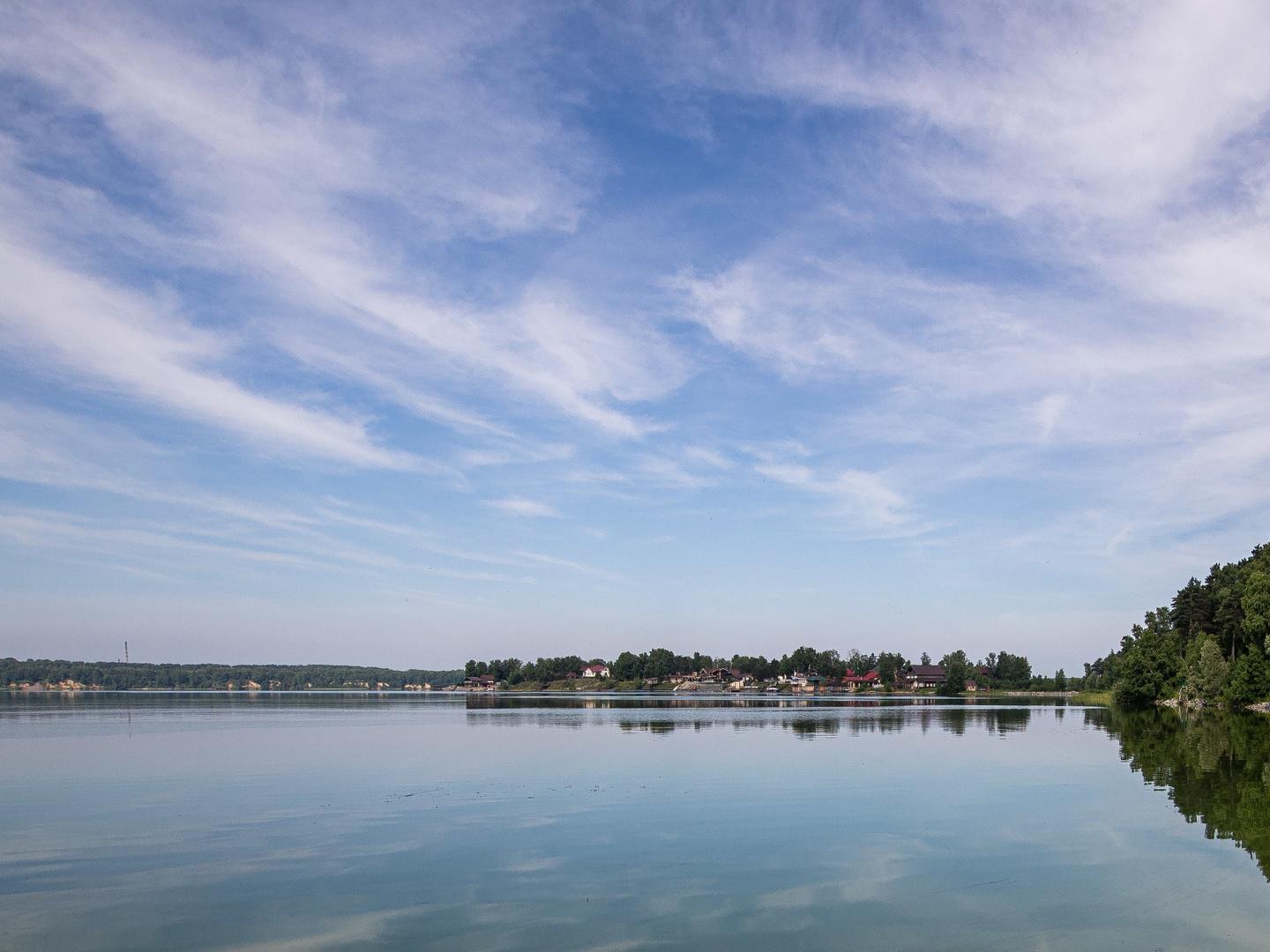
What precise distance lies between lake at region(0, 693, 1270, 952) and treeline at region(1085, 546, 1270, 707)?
147 feet

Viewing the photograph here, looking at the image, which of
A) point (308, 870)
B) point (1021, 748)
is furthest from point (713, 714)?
point (308, 870)

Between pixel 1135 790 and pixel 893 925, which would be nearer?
pixel 893 925

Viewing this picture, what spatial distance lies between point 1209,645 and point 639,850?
8814cm

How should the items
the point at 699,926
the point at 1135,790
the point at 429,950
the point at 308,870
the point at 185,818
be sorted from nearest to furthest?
Answer: the point at 429,950, the point at 699,926, the point at 308,870, the point at 185,818, the point at 1135,790

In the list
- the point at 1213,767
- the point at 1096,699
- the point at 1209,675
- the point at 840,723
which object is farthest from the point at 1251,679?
the point at 1096,699

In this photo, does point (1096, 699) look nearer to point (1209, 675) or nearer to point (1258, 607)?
point (1209, 675)

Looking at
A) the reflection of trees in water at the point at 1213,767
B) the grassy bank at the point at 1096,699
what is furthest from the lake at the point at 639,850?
the grassy bank at the point at 1096,699

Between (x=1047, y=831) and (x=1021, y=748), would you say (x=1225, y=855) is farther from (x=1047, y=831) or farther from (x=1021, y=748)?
(x=1021, y=748)

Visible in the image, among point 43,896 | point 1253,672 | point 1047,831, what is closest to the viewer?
point 43,896

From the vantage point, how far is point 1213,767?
4094 centimetres

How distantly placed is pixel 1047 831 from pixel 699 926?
45.7ft

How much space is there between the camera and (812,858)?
883 inches

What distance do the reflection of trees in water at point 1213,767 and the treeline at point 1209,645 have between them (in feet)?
31.2

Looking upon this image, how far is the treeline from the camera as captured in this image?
8612cm
